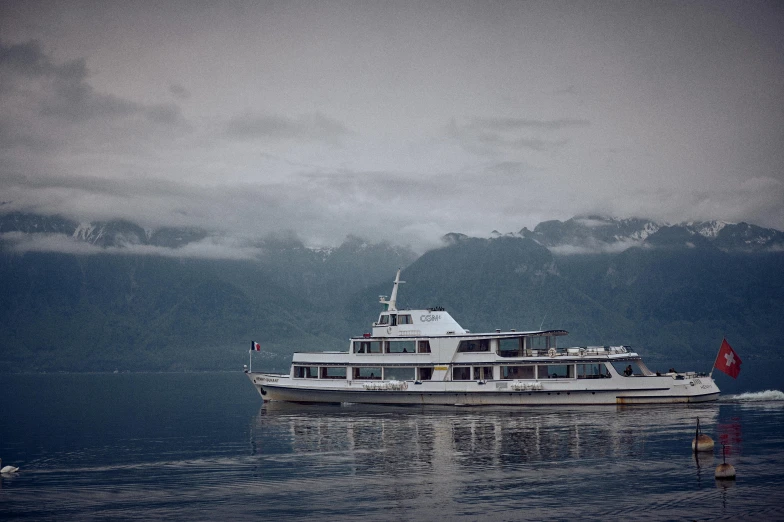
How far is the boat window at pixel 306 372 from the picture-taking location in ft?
294

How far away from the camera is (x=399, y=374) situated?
85.6 m

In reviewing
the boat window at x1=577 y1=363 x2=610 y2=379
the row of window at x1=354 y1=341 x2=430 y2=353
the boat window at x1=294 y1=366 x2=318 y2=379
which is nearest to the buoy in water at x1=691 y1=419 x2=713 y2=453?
the boat window at x1=577 y1=363 x2=610 y2=379

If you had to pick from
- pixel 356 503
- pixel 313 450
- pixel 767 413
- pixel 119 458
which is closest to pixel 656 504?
pixel 356 503

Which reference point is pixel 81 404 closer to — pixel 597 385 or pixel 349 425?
pixel 349 425

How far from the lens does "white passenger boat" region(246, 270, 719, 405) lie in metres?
79.7

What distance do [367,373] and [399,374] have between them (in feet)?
12.9

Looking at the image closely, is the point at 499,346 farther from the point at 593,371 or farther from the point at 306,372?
the point at 306,372

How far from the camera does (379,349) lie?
284 feet

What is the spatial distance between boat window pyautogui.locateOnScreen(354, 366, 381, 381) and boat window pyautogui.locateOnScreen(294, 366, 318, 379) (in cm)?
485

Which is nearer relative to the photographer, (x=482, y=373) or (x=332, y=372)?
(x=482, y=373)

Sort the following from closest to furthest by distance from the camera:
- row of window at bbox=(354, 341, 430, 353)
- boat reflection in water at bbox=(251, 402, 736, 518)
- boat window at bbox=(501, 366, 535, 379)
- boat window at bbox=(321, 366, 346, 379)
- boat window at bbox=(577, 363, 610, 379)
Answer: boat reflection in water at bbox=(251, 402, 736, 518)
boat window at bbox=(577, 363, 610, 379)
boat window at bbox=(501, 366, 535, 379)
row of window at bbox=(354, 341, 430, 353)
boat window at bbox=(321, 366, 346, 379)

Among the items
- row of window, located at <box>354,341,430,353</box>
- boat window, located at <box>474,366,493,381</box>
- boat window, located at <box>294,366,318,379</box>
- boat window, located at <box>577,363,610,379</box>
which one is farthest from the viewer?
boat window, located at <box>294,366,318,379</box>

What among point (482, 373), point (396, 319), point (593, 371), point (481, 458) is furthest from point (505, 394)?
point (481, 458)

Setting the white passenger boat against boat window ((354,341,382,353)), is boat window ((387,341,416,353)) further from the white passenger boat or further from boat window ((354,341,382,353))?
boat window ((354,341,382,353))
